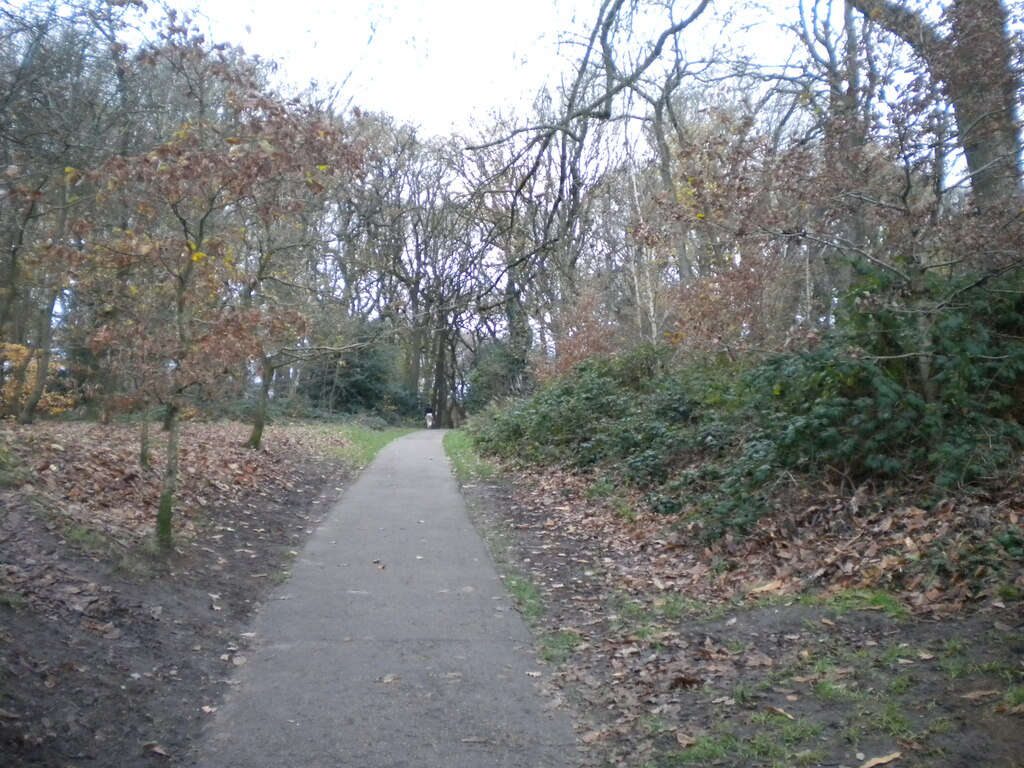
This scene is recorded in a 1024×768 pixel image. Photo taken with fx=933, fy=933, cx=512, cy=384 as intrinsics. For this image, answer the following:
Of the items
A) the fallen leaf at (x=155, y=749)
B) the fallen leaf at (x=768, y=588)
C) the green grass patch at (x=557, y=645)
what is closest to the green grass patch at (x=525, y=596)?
the green grass patch at (x=557, y=645)

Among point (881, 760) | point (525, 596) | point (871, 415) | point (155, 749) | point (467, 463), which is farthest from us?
point (467, 463)

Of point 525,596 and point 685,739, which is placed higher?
point 525,596

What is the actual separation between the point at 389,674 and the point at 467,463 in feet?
47.1

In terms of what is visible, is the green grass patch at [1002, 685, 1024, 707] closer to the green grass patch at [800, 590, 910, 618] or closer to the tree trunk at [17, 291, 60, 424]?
the green grass patch at [800, 590, 910, 618]

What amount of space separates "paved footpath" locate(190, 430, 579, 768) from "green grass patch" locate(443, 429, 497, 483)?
24.1 feet

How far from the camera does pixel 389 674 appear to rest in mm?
6520

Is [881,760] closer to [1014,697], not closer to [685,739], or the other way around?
[1014,697]

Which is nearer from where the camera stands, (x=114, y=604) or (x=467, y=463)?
(x=114, y=604)

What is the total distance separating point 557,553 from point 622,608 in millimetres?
2601

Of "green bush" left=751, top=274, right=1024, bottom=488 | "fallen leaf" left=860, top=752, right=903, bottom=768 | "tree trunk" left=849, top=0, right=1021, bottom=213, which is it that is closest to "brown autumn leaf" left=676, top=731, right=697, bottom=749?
"fallen leaf" left=860, top=752, right=903, bottom=768

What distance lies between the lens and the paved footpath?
17.3ft

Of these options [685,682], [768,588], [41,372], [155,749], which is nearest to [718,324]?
[768,588]

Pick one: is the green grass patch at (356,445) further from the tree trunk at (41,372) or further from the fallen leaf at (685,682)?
the fallen leaf at (685,682)

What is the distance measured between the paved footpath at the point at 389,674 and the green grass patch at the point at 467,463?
7.34 metres
